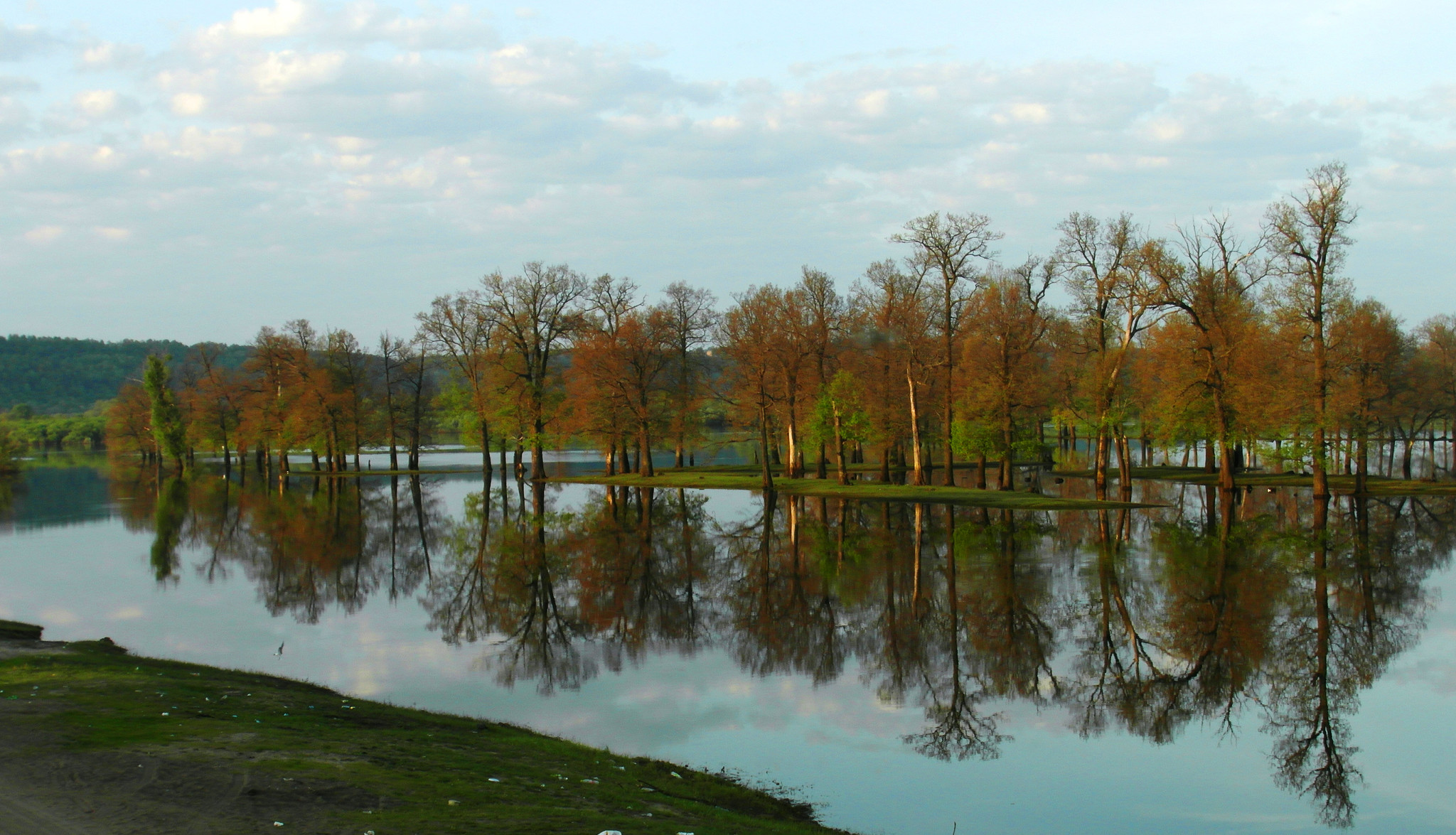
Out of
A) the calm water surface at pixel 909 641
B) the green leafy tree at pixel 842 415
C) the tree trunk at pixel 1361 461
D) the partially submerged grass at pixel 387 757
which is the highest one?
the green leafy tree at pixel 842 415

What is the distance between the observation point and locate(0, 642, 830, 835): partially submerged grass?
9.18 metres

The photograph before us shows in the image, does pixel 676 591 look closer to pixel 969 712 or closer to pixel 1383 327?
pixel 969 712

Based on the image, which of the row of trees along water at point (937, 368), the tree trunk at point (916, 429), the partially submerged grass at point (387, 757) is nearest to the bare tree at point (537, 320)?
the row of trees along water at point (937, 368)

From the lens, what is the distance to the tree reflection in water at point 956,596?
606 inches

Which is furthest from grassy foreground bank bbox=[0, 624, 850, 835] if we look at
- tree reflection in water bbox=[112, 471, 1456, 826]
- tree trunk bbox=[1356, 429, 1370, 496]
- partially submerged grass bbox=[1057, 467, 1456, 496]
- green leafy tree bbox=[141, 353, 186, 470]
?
green leafy tree bbox=[141, 353, 186, 470]

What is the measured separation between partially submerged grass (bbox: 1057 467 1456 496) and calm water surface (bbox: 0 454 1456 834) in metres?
8.14

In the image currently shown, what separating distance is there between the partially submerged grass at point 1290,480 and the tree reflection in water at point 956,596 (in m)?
1.56

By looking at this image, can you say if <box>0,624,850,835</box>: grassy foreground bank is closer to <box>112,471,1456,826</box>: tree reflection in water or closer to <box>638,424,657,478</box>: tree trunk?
<box>112,471,1456,826</box>: tree reflection in water

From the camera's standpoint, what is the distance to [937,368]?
172ft

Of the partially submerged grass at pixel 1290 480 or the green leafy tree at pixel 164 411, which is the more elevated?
the green leafy tree at pixel 164 411

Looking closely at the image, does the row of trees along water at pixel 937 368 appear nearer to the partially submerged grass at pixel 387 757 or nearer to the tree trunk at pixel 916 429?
the tree trunk at pixel 916 429

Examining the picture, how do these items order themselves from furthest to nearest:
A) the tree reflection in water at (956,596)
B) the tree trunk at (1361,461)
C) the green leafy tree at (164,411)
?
the green leafy tree at (164,411) → the tree trunk at (1361,461) → the tree reflection in water at (956,596)

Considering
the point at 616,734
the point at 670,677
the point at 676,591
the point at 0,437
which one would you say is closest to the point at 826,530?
the point at 676,591

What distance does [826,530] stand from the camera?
37.0 meters
